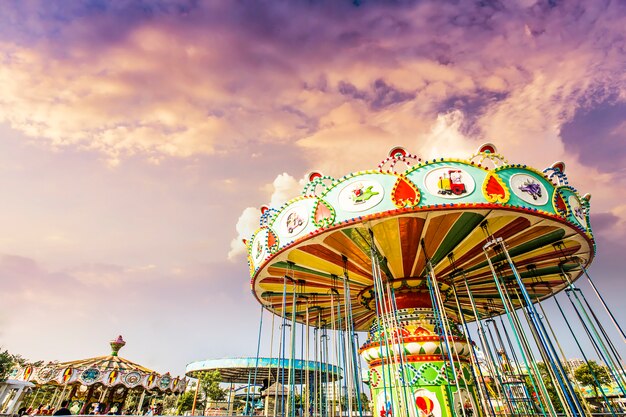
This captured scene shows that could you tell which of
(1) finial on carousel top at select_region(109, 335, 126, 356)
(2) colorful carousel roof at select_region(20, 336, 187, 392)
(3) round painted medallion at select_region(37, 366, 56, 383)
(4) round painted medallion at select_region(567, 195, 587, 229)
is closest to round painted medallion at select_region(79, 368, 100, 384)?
(2) colorful carousel roof at select_region(20, 336, 187, 392)

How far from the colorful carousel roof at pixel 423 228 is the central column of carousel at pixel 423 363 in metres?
0.84

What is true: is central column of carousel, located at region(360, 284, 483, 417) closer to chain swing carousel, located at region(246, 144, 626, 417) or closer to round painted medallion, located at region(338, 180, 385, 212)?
chain swing carousel, located at region(246, 144, 626, 417)

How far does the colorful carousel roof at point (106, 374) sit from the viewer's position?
1434 centimetres

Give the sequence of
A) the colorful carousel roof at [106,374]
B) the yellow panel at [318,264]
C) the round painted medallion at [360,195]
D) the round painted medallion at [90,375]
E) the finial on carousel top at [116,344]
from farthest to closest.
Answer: the finial on carousel top at [116,344] → the round painted medallion at [90,375] → the colorful carousel roof at [106,374] → the yellow panel at [318,264] → the round painted medallion at [360,195]

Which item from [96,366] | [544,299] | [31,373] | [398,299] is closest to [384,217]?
[398,299]

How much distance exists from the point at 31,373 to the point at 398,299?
1710cm

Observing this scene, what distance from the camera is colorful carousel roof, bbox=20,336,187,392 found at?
1434 centimetres

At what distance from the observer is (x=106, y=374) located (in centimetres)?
1506

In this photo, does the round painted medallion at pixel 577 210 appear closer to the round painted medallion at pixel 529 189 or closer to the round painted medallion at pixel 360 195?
the round painted medallion at pixel 529 189

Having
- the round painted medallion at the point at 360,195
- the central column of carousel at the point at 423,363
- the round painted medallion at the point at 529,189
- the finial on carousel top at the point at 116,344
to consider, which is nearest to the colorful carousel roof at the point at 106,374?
the finial on carousel top at the point at 116,344

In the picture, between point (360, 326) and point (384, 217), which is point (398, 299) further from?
point (360, 326)

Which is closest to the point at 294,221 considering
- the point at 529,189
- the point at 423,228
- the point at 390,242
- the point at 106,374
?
the point at 390,242

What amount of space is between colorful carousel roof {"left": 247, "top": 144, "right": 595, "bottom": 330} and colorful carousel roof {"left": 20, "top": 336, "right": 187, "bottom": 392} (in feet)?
36.0

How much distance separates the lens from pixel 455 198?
235 inches
